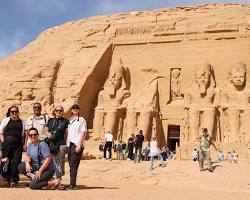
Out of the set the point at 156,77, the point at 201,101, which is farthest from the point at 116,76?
the point at 201,101

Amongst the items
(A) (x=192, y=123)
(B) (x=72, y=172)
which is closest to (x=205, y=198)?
(B) (x=72, y=172)

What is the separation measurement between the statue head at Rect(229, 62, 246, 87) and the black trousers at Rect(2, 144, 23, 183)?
16896 millimetres

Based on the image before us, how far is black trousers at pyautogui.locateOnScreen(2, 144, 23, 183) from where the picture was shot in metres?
8.42

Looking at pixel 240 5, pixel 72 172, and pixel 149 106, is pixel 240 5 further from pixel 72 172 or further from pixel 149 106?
pixel 72 172

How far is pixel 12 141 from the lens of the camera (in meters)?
8.42

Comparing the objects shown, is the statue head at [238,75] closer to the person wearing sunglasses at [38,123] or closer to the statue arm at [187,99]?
the statue arm at [187,99]

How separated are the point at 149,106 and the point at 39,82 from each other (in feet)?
21.0

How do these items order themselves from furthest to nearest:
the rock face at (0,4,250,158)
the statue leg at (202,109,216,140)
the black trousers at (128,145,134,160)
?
the rock face at (0,4,250,158), the statue leg at (202,109,216,140), the black trousers at (128,145,134,160)

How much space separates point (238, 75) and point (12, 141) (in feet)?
55.9

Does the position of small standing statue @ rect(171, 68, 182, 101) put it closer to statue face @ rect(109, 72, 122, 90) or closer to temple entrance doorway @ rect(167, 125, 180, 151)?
temple entrance doorway @ rect(167, 125, 180, 151)

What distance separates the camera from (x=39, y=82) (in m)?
25.7

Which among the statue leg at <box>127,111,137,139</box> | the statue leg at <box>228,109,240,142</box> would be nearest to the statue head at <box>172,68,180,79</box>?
the statue leg at <box>127,111,137,139</box>

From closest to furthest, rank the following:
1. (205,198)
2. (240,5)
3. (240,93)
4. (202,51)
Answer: (205,198)
(240,93)
(202,51)
(240,5)

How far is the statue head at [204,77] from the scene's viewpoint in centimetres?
2379
